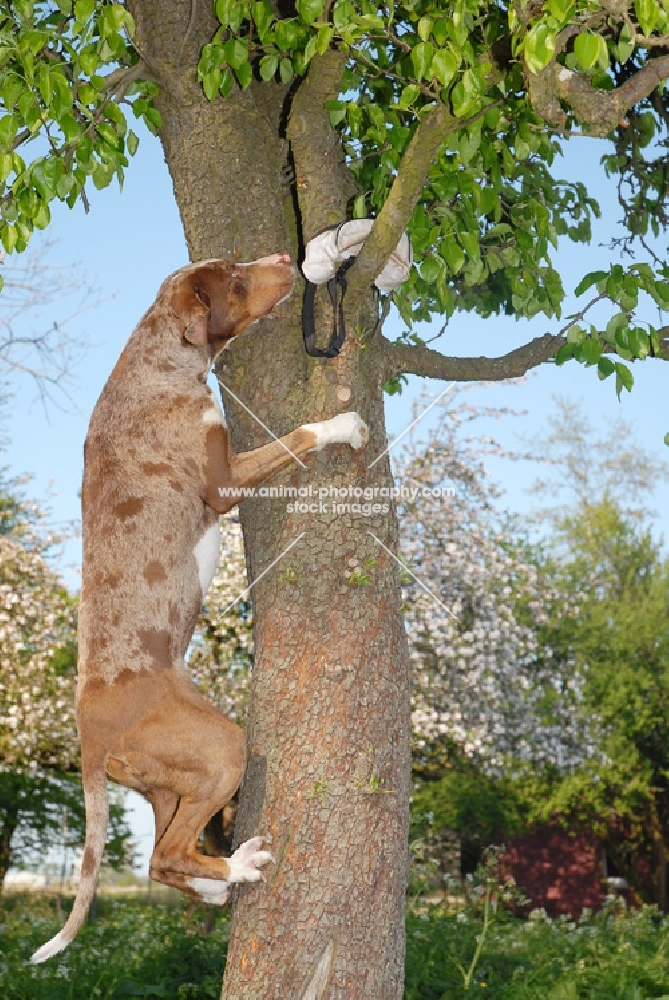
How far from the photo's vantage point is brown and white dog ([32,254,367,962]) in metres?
4.20

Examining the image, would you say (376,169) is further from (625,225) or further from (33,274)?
(33,274)

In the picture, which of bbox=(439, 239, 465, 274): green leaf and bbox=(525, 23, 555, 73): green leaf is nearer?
bbox=(525, 23, 555, 73): green leaf

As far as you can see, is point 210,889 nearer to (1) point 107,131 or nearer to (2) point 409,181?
(2) point 409,181

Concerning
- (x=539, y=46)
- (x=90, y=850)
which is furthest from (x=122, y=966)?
(x=539, y=46)

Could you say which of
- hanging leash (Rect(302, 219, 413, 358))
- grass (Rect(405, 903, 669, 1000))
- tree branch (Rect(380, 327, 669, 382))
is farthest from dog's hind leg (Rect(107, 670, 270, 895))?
grass (Rect(405, 903, 669, 1000))

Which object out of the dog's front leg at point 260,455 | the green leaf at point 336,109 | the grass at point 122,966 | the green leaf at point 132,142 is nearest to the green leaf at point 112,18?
the green leaf at point 132,142

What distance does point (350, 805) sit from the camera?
169 inches

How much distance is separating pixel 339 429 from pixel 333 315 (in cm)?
68

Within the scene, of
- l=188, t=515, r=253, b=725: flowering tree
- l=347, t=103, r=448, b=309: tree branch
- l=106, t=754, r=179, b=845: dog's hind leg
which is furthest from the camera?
l=188, t=515, r=253, b=725: flowering tree

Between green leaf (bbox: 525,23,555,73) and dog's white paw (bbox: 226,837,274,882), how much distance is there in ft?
11.1

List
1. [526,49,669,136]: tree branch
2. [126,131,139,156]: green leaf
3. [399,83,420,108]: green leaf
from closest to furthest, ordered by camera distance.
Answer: [526,49,669,136]: tree branch, [399,83,420,108]: green leaf, [126,131,139,156]: green leaf

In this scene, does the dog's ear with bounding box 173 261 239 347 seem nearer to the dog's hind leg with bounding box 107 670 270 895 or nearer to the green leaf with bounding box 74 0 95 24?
the green leaf with bounding box 74 0 95 24

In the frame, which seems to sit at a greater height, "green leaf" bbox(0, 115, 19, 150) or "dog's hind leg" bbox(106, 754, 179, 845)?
"green leaf" bbox(0, 115, 19, 150)

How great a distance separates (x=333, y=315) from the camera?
16.2 ft
